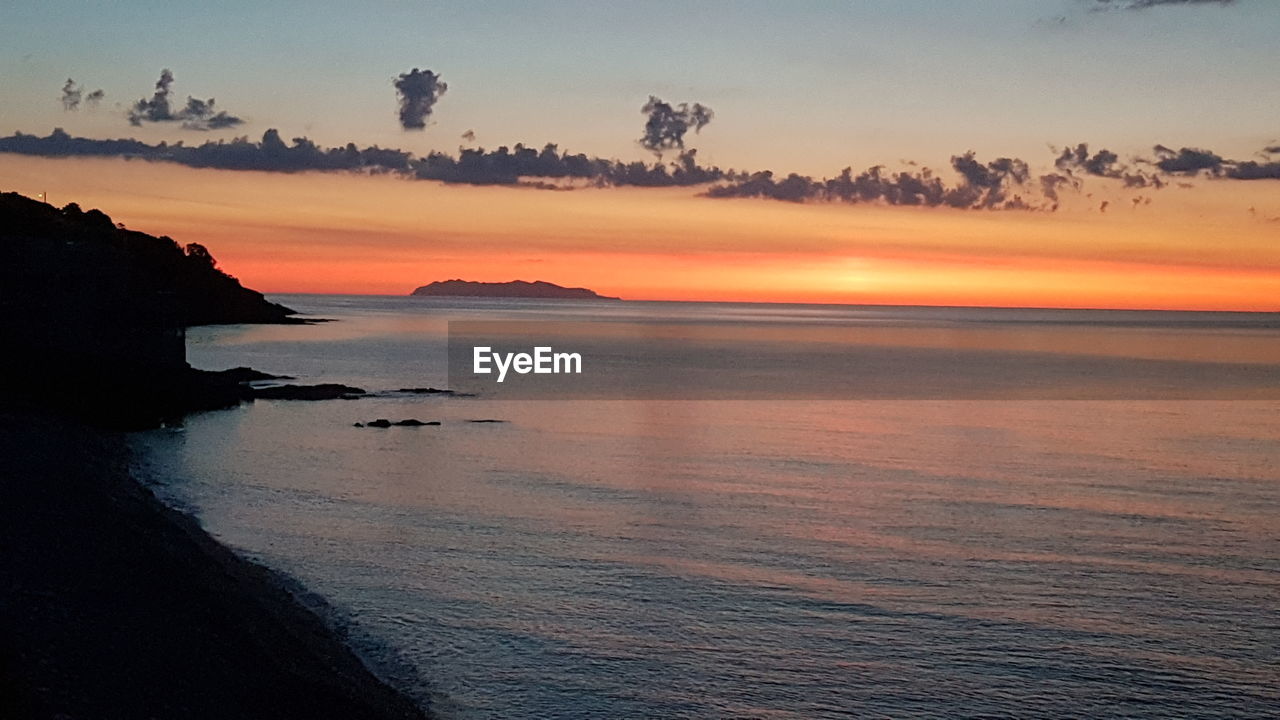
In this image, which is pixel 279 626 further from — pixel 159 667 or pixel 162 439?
pixel 162 439

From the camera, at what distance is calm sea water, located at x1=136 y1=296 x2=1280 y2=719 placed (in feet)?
63.9

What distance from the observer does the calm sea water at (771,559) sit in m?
19.5

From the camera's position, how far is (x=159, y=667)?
50.3 ft

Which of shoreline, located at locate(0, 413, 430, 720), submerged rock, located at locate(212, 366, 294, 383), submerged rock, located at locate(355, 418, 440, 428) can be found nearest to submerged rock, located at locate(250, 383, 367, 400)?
submerged rock, located at locate(212, 366, 294, 383)

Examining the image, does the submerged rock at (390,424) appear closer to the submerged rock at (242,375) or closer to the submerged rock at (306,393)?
the submerged rock at (306,393)

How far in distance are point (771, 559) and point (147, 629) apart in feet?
54.5

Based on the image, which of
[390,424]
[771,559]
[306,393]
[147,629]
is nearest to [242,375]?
[306,393]

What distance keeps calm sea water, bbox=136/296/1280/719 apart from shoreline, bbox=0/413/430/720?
67.5 inches

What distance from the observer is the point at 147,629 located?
16.8 meters

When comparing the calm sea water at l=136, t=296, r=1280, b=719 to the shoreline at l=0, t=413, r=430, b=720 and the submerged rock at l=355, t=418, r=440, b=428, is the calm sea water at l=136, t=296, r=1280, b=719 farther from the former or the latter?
the shoreline at l=0, t=413, r=430, b=720

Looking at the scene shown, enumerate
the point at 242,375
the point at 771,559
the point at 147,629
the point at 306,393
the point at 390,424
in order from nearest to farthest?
the point at 147,629 → the point at 771,559 → the point at 390,424 → the point at 306,393 → the point at 242,375

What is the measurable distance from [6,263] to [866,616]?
5785cm

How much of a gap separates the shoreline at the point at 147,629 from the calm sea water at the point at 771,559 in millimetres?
1715

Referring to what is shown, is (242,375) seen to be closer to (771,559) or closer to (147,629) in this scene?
(771,559)
